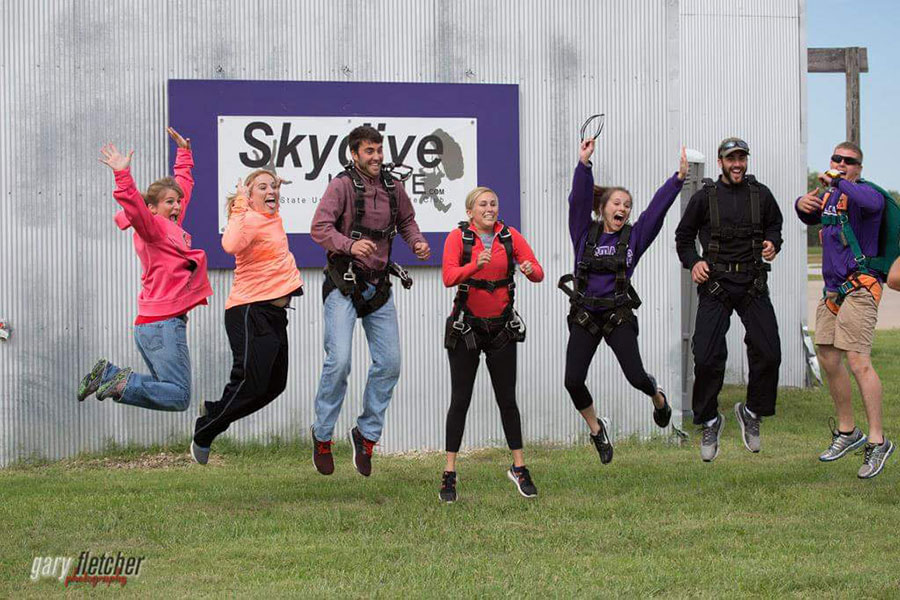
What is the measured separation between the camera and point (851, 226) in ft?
28.9

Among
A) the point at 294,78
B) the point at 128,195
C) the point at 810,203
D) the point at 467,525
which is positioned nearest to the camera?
the point at 467,525

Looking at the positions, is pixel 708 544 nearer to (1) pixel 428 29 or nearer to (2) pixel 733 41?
(1) pixel 428 29

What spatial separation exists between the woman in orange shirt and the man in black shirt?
9.20 feet

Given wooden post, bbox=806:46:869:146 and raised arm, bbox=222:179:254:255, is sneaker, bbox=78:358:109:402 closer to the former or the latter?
raised arm, bbox=222:179:254:255

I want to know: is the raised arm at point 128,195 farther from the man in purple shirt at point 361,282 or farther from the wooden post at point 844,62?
the wooden post at point 844,62

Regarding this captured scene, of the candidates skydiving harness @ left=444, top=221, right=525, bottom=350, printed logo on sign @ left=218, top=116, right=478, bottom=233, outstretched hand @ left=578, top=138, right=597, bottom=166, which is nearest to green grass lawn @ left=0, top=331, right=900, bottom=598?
skydiving harness @ left=444, top=221, right=525, bottom=350

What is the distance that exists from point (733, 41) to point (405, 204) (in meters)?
9.29

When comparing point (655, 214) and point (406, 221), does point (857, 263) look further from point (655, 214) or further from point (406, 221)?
point (406, 221)

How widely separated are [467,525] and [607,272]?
205 cm

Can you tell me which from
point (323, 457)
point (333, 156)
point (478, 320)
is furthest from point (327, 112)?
point (323, 457)

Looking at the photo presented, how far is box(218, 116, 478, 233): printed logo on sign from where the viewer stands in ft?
36.0

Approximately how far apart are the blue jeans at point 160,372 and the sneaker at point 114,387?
3 cm

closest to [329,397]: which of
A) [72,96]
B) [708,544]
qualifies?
[708,544]

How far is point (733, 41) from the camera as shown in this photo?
1650 centimetres
